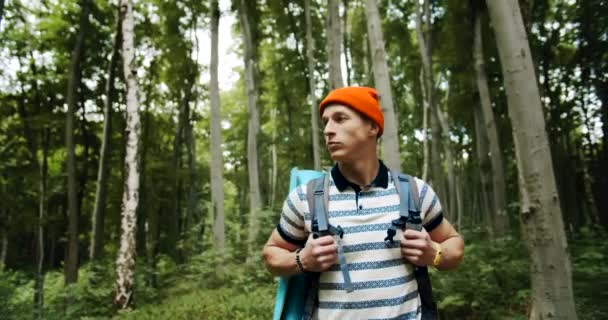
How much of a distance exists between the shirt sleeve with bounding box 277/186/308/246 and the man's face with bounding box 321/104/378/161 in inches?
9.6

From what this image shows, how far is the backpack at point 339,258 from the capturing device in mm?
1811

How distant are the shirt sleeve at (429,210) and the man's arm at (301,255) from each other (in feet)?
1.53

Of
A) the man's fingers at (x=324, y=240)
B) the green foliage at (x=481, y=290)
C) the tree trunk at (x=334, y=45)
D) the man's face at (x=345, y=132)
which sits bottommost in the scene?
the green foliage at (x=481, y=290)

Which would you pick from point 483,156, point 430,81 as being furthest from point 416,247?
point 483,156

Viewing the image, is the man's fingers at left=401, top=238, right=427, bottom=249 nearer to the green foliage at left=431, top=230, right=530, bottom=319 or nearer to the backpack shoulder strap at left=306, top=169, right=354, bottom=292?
the backpack shoulder strap at left=306, top=169, right=354, bottom=292

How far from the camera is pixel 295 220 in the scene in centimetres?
196

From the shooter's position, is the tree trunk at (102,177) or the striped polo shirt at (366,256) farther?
the tree trunk at (102,177)

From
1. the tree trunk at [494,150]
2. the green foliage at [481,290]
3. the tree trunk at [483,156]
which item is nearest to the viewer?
the green foliage at [481,290]

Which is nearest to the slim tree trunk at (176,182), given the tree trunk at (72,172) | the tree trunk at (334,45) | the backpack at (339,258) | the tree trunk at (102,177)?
the tree trunk at (102,177)

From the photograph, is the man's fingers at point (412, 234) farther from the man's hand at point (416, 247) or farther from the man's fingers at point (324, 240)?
the man's fingers at point (324, 240)

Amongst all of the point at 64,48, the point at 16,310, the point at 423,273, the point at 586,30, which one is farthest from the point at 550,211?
the point at 64,48

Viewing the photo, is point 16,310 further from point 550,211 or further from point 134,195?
point 550,211

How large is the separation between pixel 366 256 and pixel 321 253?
214mm

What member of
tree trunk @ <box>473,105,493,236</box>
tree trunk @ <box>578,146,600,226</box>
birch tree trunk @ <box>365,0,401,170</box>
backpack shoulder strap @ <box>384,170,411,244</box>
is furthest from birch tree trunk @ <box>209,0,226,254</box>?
tree trunk @ <box>578,146,600,226</box>
